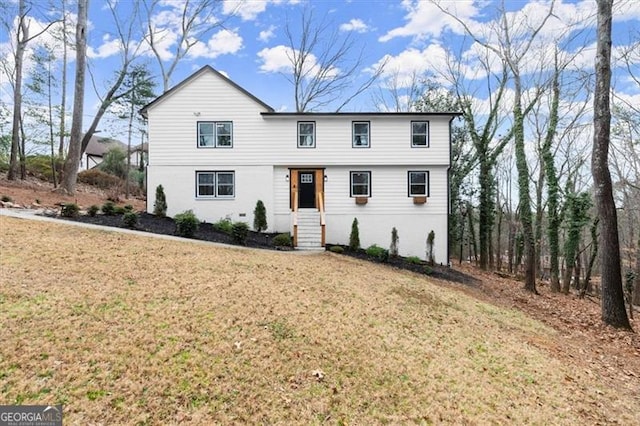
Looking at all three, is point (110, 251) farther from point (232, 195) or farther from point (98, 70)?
point (98, 70)

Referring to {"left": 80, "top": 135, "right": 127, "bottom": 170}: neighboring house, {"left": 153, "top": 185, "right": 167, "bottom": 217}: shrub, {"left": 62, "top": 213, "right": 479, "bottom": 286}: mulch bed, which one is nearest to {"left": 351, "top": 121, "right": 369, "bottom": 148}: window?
{"left": 62, "top": 213, "right": 479, "bottom": 286}: mulch bed

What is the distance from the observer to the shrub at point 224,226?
13.6 meters

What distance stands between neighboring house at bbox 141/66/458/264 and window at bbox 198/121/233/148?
45mm

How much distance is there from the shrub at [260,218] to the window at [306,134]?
3252mm

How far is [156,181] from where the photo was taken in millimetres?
14977

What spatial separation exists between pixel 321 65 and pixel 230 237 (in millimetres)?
16570

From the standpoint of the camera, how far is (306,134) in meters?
15.4

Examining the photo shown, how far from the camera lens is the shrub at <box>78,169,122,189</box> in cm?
2356

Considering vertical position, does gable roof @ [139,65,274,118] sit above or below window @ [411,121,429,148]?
above

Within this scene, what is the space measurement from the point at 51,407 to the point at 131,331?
1.29 m

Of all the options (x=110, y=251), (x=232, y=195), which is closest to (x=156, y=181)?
(x=232, y=195)

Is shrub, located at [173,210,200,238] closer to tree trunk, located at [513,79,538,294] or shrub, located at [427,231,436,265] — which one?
shrub, located at [427,231,436,265]

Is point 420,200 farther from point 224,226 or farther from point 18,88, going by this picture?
point 18,88

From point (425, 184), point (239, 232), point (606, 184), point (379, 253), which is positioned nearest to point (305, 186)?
point (239, 232)
